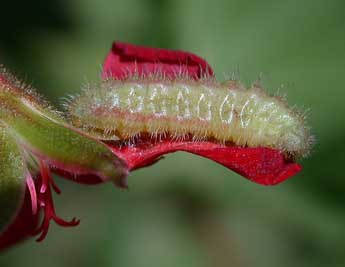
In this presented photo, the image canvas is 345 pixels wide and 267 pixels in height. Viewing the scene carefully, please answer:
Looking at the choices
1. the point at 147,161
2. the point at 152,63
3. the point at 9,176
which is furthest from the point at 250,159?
the point at 9,176

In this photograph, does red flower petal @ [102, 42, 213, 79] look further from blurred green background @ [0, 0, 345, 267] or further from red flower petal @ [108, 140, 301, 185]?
blurred green background @ [0, 0, 345, 267]

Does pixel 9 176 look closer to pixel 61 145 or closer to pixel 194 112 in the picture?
pixel 61 145

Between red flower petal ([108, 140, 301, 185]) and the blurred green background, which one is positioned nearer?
red flower petal ([108, 140, 301, 185])

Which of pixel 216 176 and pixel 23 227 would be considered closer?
pixel 23 227

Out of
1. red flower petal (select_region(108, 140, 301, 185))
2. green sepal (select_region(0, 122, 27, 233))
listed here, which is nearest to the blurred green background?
red flower petal (select_region(108, 140, 301, 185))

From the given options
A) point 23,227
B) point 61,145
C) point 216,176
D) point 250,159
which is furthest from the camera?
point 216,176

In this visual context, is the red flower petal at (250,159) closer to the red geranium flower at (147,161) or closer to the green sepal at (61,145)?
the red geranium flower at (147,161)

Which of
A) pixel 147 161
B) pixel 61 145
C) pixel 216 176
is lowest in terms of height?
pixel 216 176

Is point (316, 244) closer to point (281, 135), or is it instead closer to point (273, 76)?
point (273, 76)
